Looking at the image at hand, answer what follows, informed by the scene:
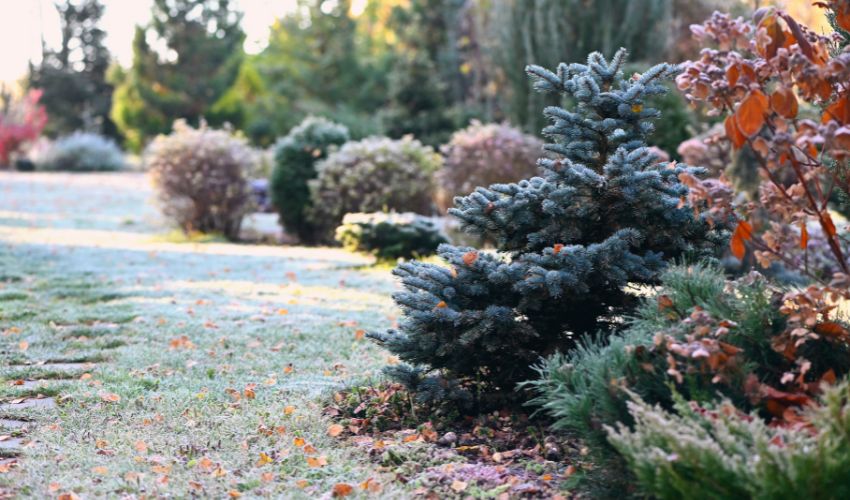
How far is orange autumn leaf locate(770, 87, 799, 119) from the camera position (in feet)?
8.31

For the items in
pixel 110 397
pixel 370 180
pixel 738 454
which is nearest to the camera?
pixel 738 454

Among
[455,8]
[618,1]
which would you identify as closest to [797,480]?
[618,1]

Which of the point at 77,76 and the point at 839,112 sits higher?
the point at 77,76

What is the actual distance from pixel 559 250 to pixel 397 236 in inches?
237

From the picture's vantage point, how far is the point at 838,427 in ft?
7.38

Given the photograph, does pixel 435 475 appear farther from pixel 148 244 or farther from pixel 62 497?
pixel 148 244

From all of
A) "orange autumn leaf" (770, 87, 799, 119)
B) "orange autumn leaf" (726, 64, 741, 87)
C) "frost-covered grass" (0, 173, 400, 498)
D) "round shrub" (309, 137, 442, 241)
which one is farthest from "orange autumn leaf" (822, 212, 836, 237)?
"round shrub" (309, 137, 442, 241)

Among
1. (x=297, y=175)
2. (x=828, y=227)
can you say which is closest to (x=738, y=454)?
(x=828, y=227)

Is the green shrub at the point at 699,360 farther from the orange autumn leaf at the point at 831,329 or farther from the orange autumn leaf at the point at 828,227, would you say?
the orange autumn leaf at the point at 828,227

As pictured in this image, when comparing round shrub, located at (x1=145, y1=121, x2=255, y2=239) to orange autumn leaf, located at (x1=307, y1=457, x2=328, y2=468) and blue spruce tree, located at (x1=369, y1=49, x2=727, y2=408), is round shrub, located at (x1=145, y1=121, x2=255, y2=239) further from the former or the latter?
orange autumn leaf, located at (x1=307, y1=457, x2=328, y2=468)

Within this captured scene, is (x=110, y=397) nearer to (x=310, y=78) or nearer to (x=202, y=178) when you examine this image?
(x=202, y=178)

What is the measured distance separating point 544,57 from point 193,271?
662 centimetres

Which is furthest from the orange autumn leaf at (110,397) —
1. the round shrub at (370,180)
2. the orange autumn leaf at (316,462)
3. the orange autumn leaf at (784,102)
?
the round shrub at (370,180)

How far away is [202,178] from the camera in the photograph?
11648 mm
